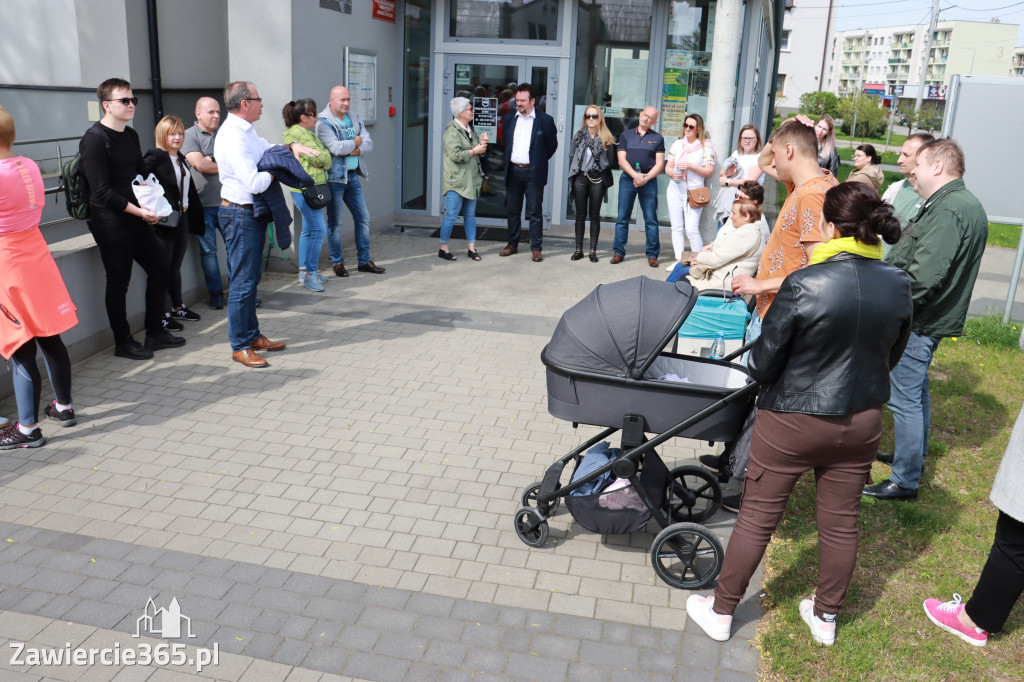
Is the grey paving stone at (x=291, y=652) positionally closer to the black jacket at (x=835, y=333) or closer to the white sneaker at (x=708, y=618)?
the white sneaker at (x=708, y=618)

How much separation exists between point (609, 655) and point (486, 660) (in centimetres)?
54

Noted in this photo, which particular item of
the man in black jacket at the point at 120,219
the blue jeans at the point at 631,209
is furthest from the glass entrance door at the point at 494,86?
the man in black jacket at the point at 120,219

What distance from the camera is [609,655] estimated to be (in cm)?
380

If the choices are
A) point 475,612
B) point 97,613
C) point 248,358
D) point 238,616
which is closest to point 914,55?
point 248,358

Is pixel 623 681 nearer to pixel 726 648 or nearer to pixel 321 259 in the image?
pixel 726 648

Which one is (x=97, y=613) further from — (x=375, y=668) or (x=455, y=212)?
(x=455, y=212)

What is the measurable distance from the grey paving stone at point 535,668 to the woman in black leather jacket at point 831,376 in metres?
0.84

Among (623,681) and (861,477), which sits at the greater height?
(861,477)

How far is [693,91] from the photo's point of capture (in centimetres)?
1219

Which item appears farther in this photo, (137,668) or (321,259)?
(321,259)

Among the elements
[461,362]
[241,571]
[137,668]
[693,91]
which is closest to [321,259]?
[461,362]

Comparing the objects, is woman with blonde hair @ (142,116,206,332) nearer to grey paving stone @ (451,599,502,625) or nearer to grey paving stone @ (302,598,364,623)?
grey paving stone @ (302,598,364,623)

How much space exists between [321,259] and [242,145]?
12.4 feet

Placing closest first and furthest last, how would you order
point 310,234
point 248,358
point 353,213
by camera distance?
point 248,358
point 310,234
point 353,213
